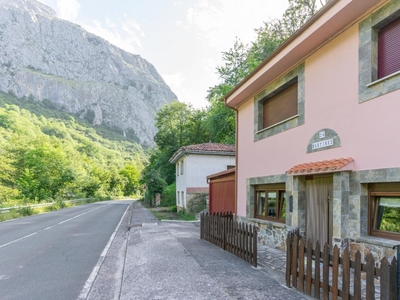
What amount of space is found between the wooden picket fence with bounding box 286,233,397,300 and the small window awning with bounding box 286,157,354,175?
160 centimetres

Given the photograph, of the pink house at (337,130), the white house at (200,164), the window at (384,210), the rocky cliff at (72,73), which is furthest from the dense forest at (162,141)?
the rocky cliff at (72,73)

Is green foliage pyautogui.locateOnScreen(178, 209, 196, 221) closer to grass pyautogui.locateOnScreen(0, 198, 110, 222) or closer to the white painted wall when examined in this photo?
the white painted wall

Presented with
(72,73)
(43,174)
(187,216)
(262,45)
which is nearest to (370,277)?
(187,216)

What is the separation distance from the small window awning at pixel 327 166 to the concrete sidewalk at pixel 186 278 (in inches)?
90.5

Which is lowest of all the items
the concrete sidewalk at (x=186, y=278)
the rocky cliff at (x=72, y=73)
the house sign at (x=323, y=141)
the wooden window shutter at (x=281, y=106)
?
the concrete sidewalk at (x=186, y=278)

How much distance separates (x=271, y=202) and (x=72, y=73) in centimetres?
14151

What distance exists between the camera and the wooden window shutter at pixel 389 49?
4.48 m

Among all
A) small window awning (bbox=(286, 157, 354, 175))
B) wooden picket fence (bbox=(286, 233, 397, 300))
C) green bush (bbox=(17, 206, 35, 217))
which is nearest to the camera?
wooden picket fence (bbox=(286, 233, 397, 300))

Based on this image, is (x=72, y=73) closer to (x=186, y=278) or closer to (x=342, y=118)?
(x=186, y=278)

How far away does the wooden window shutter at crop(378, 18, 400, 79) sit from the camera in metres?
4.48

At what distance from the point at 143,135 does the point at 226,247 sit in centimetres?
12873

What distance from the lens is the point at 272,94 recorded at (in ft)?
26.8

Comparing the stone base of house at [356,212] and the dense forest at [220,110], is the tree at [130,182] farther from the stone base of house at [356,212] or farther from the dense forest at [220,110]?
the stone base of house at [356,212]

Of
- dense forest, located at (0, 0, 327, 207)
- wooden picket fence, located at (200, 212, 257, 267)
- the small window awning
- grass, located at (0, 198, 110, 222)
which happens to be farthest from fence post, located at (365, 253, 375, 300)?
grass, located at (0, 198, 110, 222)
